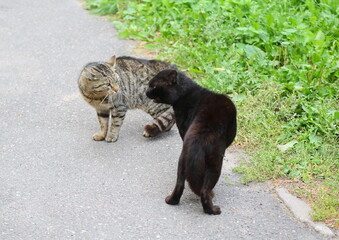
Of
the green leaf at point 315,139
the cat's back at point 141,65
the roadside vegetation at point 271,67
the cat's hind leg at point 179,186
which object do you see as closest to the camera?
the cat's hind leg at point 179,186

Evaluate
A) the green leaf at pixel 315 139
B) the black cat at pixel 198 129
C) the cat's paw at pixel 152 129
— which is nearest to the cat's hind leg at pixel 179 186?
the black cat at pixel 198 129

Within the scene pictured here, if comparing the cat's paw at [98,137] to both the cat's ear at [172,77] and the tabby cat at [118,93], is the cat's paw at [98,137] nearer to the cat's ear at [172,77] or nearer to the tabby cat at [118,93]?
the tabby cat at [118,93]

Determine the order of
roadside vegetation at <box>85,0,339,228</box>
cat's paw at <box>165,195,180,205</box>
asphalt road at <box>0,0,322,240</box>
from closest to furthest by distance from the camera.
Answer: asphalt road at <box>0,0,322,240</box> → cat's paw at <box>165,195,180,205</box> → roadside vegetation at <box>85,0,339,228</box>

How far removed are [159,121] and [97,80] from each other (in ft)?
2.95

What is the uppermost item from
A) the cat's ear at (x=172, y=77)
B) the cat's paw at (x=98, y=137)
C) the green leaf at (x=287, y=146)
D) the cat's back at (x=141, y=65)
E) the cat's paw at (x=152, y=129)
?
the cat's ear at (x=172, y=77)

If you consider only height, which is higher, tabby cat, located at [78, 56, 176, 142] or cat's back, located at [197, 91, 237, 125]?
cat's back, located at [197, 91, 237, 125]

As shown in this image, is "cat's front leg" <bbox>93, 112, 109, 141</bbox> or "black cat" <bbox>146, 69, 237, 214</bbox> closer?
"black cat" <bbox>146, 69, 237, 214</bbox>

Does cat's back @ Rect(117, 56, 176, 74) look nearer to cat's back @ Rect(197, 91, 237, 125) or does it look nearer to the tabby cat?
the tabby cat

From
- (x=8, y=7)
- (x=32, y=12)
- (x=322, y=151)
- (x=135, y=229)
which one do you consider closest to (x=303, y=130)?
(x=322, y=151)

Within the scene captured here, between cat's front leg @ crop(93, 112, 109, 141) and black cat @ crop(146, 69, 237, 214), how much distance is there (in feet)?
4.04

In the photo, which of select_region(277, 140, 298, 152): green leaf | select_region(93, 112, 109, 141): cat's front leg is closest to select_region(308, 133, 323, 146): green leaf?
select_region(277, 140, 298, 152): green leaf

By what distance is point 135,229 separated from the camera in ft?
15.3

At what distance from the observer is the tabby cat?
20.2 feet

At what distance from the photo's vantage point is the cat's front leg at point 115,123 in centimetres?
641
